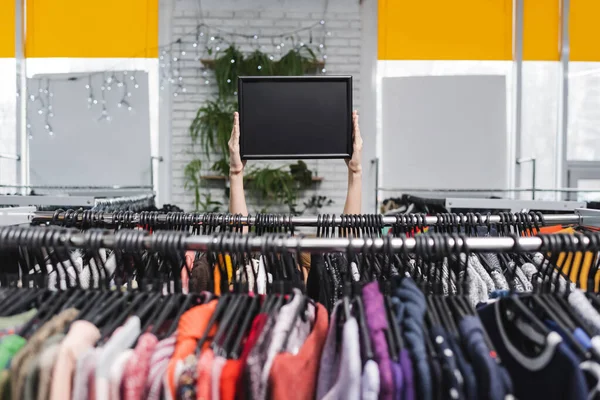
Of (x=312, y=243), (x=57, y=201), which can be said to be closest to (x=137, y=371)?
(x=312, y=243)

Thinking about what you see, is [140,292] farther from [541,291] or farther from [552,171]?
[552,171]

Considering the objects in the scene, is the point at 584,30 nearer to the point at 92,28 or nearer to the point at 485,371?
the point at 485,371

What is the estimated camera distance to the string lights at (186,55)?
12.0 feet

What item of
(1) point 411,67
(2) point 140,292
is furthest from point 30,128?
(2) point 140,292

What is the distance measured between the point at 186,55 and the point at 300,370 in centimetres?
356

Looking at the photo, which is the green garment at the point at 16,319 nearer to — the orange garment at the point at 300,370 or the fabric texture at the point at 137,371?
the fabric texture at the point at 137,371

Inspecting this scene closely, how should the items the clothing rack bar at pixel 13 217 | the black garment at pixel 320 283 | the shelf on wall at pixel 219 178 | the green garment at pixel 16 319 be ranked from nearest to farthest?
the green garment at pixel 16 319
the black garment at pixel 320 283
the clothing rack bar at pixel 13 217
the shelf on wall at pixel 219 178

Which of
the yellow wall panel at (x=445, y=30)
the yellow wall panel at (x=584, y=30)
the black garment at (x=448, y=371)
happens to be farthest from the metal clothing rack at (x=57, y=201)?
the yellow wall panel at (x=584, y=30)

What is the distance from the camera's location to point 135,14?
3.69 metres

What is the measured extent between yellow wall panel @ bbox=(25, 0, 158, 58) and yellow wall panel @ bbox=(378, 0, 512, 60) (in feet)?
6.88

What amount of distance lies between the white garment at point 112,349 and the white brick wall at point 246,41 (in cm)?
300

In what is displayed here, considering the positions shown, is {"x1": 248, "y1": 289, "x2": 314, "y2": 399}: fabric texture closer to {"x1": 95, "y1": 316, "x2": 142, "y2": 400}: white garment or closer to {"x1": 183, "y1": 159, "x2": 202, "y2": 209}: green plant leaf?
{"x1": 95, "y1": 316, "x2": 142, "y2": 400}: white garment

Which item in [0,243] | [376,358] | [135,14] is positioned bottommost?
[376,358]

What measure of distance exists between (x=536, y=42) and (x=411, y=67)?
1.13 metres
